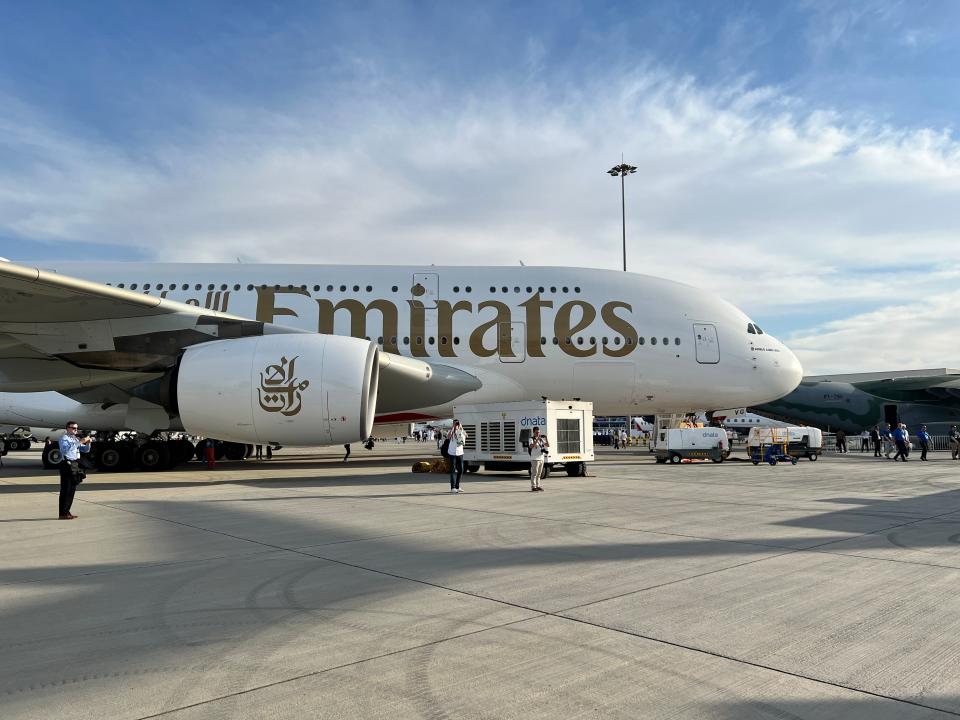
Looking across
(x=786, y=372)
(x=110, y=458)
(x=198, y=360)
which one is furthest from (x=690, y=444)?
(x=110, y=458)

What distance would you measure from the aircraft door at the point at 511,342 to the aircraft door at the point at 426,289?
1.72 meters

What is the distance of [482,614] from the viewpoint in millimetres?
3961

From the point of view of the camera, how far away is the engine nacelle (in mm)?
11492

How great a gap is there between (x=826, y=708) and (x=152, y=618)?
3536 millimetres

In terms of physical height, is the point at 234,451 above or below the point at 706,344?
below

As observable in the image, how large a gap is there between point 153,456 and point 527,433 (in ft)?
28.2

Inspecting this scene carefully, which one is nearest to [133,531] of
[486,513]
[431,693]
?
[486,513]

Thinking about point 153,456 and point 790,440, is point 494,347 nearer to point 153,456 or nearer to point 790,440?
point 153,456

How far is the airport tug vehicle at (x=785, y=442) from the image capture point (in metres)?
20.5

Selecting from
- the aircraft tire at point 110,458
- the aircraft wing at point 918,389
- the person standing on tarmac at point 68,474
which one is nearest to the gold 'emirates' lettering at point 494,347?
the aircraft tire at point 110,458

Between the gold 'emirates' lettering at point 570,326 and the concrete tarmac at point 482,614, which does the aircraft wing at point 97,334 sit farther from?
the gold 'emirates' lettering at point 570,326

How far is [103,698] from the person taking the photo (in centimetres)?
283

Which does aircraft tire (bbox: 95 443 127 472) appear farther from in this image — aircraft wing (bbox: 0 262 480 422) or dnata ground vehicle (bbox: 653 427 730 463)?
dnata ground vehicle (bbox: 653 427 730 463)

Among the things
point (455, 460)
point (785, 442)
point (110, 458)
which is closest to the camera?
point (455, 460)
